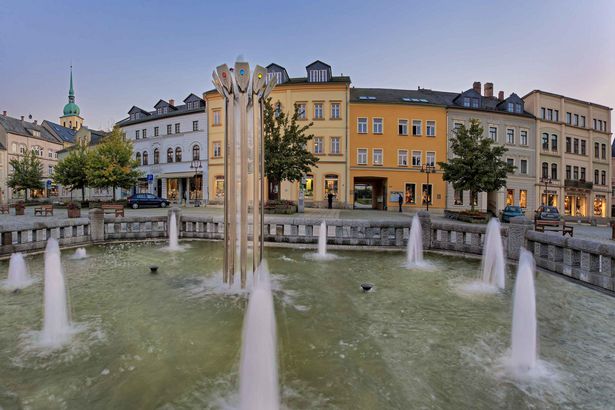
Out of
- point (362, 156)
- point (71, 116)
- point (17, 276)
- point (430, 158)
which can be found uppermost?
point (71, 116)

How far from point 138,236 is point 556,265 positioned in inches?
513

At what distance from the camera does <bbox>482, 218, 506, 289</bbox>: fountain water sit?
6840mm

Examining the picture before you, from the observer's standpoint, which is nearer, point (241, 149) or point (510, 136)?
point (241, 149)

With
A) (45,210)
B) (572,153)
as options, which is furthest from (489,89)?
(45,210)

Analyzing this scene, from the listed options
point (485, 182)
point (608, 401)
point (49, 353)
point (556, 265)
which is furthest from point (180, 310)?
point (485, 182)

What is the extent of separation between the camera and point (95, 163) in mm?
31969

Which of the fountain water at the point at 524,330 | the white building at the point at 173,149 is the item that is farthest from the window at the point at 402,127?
the fountain water at the point at 524,330

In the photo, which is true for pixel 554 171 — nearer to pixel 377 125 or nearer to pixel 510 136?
pixel 510 136

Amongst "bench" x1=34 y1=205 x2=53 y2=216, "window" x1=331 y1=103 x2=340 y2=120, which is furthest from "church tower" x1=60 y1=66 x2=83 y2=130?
"window" x1=331 y1=103 x2=340 y2=120

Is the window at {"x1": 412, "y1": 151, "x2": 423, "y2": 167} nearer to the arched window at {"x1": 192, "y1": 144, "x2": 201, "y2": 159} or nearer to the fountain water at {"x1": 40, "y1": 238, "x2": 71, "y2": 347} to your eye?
the arched window at {"x1": 192, "y1": 144, "x2": 201, "y2": 159}

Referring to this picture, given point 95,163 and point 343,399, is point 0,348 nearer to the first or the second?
point 343,399

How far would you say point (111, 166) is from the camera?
32.3 metres

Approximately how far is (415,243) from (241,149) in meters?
6.24

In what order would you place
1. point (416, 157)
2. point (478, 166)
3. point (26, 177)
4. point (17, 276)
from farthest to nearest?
point (26, 177), point (416, 157), point (478, 166), point (17, 276)
